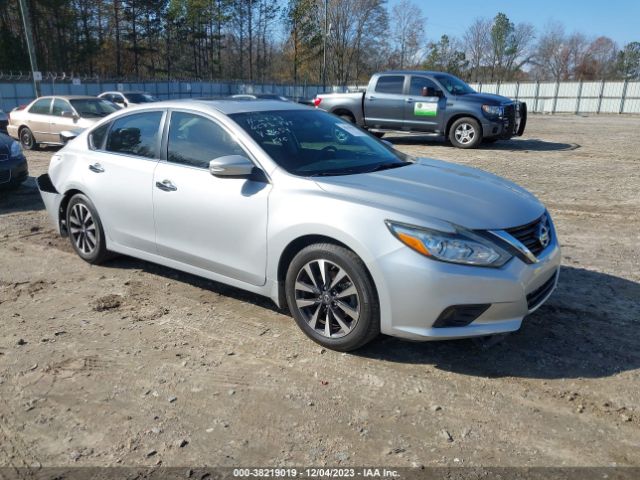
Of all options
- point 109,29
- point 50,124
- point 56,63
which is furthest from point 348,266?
point 109,29

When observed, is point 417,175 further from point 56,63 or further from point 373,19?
point 373,19

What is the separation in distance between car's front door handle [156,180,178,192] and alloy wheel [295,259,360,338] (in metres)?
1.38

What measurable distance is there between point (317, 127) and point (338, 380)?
2.21m

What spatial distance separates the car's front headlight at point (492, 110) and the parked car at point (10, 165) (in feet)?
34.4

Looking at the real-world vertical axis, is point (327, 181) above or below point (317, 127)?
below

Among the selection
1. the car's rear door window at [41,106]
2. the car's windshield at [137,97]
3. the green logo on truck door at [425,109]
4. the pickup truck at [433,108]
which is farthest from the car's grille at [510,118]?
the car's windshield at [137,97]

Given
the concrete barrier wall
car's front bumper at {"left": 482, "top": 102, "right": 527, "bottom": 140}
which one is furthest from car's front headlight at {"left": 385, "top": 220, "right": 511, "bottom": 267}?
the concrete barrier wall

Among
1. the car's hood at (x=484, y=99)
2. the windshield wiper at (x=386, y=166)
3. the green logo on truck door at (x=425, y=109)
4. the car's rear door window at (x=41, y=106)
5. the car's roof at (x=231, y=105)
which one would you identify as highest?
the car's hood at (x=484, y=99)

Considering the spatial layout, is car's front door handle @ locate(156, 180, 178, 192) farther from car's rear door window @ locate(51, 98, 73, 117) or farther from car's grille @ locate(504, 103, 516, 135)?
car's grille @ locate(504, 103, 516, 135)

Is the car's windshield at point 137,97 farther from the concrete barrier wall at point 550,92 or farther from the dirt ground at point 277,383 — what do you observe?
the dirt ground at point 277,383

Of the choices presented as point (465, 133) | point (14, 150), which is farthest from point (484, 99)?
point (14, 150)

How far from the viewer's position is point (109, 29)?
190 feet

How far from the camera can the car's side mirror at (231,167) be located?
12.0 feet

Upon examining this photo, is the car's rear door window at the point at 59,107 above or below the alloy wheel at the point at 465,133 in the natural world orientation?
above
